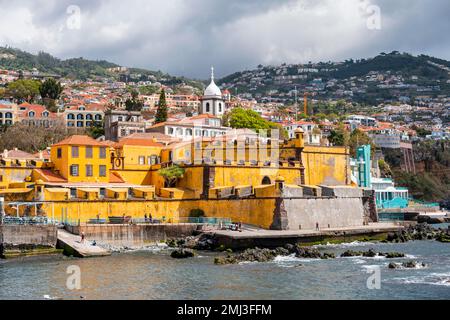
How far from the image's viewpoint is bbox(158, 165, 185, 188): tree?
55125 mm

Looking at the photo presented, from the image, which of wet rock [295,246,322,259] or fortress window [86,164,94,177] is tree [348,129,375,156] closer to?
fortress window [86,164,94,177]

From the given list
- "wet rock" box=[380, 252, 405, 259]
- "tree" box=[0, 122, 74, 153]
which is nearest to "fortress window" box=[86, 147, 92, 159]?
"wet rock" box=[380, 252, 405, 259]

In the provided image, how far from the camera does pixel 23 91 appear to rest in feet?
373

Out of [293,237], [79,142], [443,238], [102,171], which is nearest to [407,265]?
[293,237]

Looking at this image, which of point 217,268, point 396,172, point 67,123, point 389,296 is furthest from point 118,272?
point 396,172

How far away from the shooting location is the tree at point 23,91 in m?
114

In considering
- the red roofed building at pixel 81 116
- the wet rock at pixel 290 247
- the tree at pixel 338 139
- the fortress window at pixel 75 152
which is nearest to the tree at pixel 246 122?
the tree at pixel 338 139

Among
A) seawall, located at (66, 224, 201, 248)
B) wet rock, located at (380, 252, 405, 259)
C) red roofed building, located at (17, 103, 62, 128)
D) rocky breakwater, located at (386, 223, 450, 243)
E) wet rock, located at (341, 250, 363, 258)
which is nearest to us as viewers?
wet rock, located at (380, 252, 405, 259)

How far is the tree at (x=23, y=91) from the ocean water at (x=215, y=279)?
3069 inches

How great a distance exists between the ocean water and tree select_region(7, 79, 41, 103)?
77951 millimetres

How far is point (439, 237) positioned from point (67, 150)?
93.8ft

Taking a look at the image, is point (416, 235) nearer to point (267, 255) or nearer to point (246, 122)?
point (267, 255)

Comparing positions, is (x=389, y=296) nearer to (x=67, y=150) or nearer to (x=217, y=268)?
(x=217, y=268)

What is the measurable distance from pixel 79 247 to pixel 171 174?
15.2 meters
